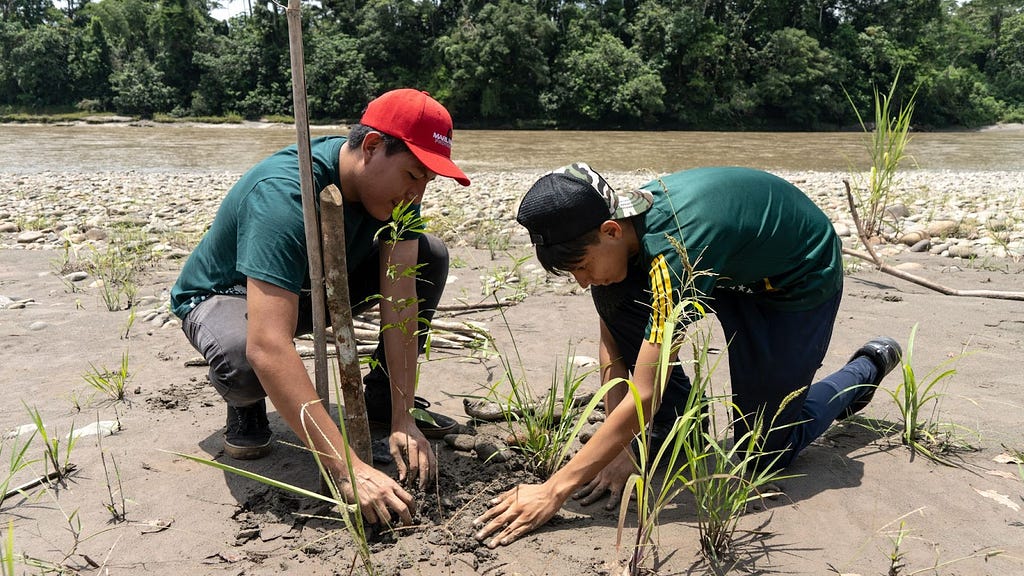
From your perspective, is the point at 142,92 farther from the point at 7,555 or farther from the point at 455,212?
the point at 7,555

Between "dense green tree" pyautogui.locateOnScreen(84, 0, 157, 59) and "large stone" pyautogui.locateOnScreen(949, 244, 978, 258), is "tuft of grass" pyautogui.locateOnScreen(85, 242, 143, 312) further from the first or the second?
"dense green tree" pyautogui.locateOnScreen(84, 0, 157, 59)

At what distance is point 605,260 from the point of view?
1.90m

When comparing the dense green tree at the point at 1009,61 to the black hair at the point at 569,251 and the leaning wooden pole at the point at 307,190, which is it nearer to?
the black hair at the point at 569,251

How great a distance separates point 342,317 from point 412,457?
0.59 meters

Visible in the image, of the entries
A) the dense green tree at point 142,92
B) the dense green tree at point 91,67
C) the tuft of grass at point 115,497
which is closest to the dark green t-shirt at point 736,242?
the tuft of grass at point 115,497

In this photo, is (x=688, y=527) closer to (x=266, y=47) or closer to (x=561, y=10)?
(x=561, y=10)

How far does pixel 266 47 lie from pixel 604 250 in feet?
128

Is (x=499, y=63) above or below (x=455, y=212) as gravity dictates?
above

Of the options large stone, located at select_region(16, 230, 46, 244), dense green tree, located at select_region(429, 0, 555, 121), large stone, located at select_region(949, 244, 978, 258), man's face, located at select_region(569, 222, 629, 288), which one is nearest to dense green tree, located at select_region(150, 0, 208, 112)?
dense green tree, located at select_region(429, 0, 555, 121)

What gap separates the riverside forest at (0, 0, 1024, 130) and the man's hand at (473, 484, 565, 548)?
30.5 m

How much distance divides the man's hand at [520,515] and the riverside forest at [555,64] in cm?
3051

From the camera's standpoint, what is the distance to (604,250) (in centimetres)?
188

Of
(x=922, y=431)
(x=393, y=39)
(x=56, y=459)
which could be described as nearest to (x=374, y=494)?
(x=56, y=459)

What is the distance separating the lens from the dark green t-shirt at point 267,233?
5.99 feet
